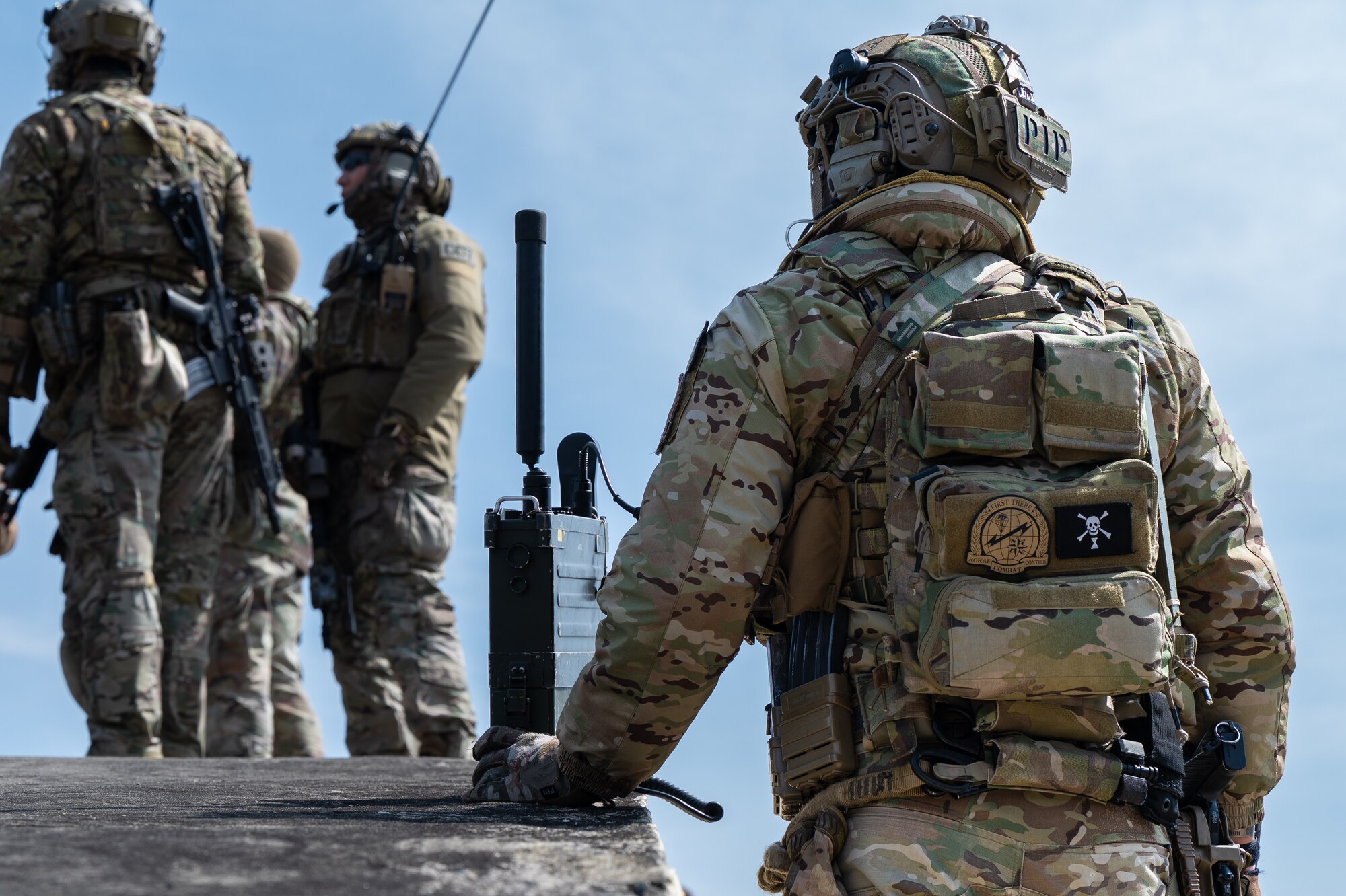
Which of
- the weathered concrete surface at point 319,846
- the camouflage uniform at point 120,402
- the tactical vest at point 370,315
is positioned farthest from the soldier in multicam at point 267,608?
the weathered concrete surface at point 319,846

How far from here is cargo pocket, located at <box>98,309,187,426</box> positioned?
712 cm

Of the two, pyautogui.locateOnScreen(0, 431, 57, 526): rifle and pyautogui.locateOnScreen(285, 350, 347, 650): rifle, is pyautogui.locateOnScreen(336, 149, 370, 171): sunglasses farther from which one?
pyautogui.locateOnScreen(0, 431, 57, 526): rifle

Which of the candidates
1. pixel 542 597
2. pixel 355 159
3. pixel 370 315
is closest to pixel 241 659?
pixel 370 315

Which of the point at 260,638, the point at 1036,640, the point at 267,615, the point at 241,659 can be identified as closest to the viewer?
the point at 1036,640

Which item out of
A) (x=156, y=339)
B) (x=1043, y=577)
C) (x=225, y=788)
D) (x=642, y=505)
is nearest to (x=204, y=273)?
(x=156, y=339)

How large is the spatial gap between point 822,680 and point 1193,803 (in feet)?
2.48

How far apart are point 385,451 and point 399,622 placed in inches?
33.1

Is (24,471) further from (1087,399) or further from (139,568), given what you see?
(1087,399)

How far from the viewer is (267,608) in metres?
8.93

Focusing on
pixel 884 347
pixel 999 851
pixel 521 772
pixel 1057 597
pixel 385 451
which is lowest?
pixel 999 851

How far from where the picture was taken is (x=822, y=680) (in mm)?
2826

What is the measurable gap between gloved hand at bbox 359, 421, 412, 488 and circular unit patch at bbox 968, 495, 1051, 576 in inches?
228

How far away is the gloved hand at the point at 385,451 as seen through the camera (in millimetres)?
8180

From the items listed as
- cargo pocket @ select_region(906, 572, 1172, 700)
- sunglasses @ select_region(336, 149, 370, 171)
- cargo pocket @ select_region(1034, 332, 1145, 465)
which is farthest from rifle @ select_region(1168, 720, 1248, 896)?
sunglasses @ select_region(336, 149, 370, 171)
